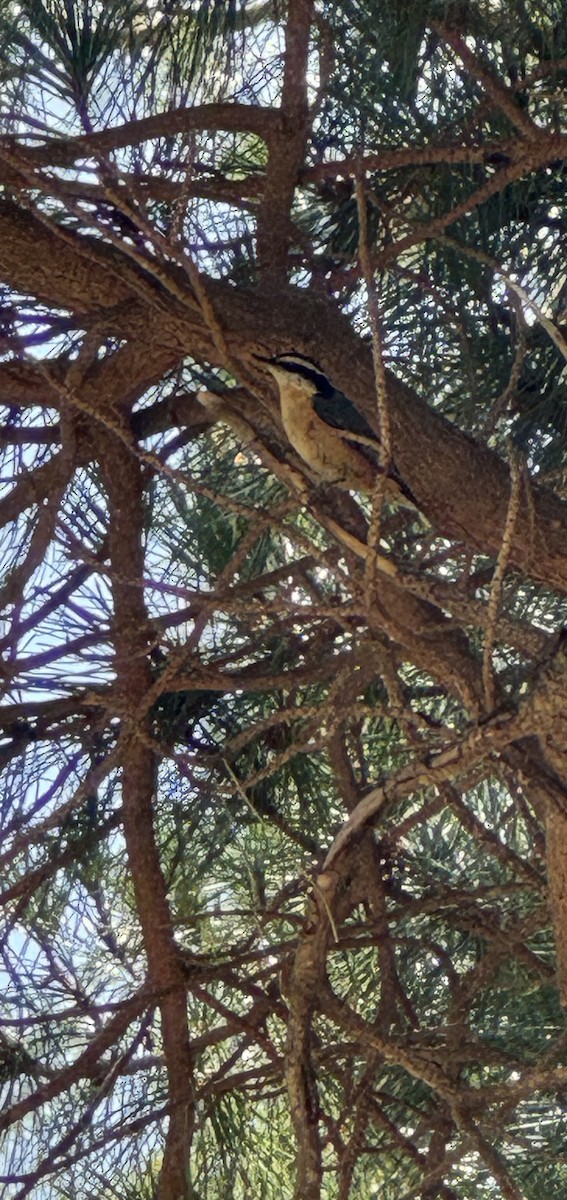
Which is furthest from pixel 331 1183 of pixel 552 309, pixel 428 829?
pixel 552 309

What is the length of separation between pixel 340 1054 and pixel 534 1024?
1.33 ft

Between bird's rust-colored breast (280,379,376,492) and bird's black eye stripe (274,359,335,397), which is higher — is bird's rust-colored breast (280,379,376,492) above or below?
below

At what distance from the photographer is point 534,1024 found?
1.92 metres

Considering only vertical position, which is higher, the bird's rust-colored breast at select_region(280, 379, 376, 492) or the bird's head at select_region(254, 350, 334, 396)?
the bird's head at select_region(254, 350, 334, 396)

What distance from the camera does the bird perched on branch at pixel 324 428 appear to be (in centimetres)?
144

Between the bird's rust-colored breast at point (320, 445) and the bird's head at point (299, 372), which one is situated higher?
the bird's head at point (299, 372)

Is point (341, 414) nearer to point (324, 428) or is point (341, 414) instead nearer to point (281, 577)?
point (324, 428)

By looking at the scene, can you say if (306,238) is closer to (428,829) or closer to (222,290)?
(222,290)

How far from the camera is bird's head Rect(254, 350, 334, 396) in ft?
4.72

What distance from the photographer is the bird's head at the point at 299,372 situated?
1.44 metres

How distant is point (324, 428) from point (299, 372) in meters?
0.07

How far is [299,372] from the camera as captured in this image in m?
1.44

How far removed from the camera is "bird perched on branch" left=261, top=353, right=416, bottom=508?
1.44 metres

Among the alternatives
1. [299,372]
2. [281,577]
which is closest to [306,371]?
[299,372]
